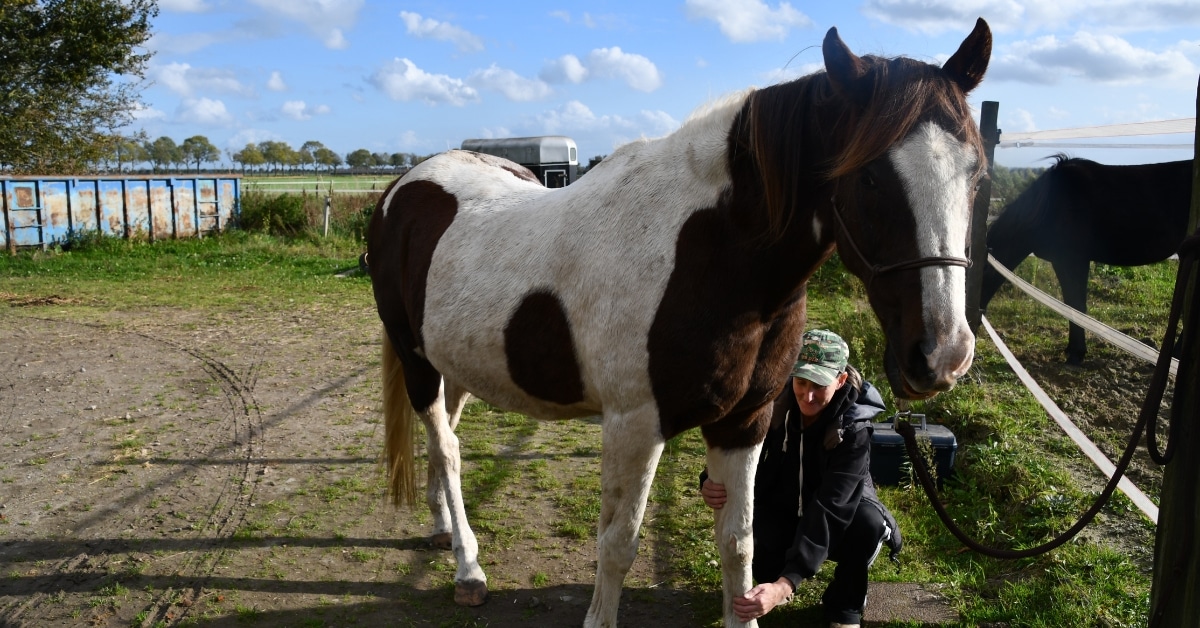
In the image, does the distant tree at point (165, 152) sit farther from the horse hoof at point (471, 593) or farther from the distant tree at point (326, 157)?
the horse hoof at point (471, 593)

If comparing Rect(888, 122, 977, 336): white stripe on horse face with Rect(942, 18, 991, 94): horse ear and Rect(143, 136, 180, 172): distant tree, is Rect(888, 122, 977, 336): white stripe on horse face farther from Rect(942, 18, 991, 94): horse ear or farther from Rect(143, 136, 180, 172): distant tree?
Rect(143, 136, 180, 172): distant tree

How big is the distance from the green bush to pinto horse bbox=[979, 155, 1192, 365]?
655 inches

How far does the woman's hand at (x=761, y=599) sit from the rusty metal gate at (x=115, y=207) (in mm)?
16952

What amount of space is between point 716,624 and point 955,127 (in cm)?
216

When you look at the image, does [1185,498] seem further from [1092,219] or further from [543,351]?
[1092,219]

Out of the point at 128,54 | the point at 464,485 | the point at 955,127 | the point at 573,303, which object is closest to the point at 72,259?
the point at 128,54

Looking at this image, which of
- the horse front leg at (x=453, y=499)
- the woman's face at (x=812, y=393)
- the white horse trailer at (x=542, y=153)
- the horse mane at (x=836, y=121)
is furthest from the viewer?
the white horse trailer at (x=542, y=153)

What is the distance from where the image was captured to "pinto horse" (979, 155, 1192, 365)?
6277 millimetres

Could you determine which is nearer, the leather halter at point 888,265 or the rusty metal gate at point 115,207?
the leather halter at point 888,265

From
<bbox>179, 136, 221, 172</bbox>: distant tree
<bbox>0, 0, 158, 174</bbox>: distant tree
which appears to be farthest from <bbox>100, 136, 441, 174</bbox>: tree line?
<bbox>0, 0, 158, 174</bbox>: distant tree

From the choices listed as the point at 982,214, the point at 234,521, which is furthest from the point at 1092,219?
the point at 234,521

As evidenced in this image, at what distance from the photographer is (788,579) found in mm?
2664

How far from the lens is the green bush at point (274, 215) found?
1883cm

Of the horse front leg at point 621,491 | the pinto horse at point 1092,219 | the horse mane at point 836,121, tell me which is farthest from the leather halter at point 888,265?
the pinto horse at point 1092,219
